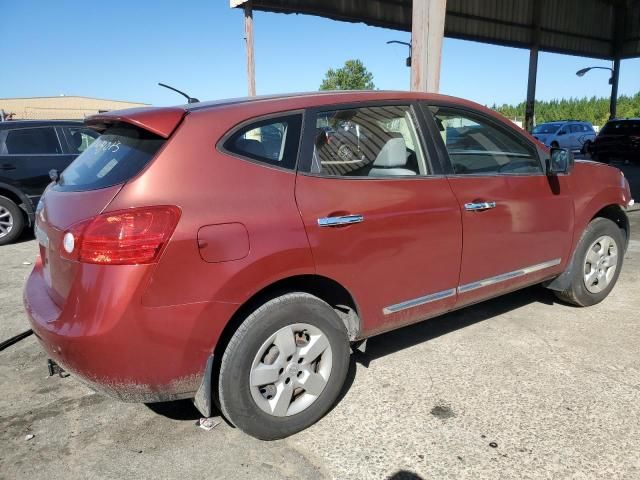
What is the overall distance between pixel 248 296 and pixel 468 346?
1865mm

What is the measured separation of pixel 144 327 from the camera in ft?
6.86

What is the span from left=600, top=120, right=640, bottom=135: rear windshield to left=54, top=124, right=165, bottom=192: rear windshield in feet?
62.2

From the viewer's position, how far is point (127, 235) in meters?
2.07

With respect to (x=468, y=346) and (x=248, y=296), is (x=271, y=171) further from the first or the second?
(x=468, y=346)

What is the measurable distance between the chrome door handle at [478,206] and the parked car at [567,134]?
22418 mm

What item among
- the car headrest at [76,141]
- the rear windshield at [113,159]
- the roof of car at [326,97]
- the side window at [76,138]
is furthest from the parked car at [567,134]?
the rear windshield at [113,159]

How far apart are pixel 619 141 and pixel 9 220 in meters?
18.2

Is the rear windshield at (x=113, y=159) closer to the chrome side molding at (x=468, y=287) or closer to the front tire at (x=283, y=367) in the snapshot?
the front tire at (x=283, y=367)

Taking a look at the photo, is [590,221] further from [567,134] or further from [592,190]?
[567,134]

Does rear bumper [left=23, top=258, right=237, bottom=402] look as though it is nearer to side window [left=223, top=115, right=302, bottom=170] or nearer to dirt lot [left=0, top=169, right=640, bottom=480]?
dirt lot [left=0, top=169, right=640, bottom=480]

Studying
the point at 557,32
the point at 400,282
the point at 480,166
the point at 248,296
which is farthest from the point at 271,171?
the point at 557,32

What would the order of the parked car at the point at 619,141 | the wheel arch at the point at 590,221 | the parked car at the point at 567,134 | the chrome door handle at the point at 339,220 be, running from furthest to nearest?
1. the parked car at the point at 567,134
2. the parked car at the point at 619,141
3. the wheel arch at the point at 590,221
4. the chrome door handle at the point at 339,220

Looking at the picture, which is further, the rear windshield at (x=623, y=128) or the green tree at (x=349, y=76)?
the green tree at (x=349, y=76)

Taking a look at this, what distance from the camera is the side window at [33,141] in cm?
717
